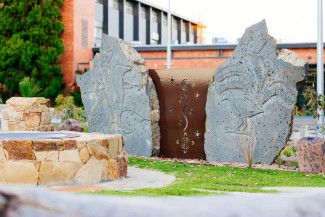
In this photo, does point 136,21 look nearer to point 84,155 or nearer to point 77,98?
point 77,98

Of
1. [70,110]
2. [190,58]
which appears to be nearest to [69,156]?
[70,110]

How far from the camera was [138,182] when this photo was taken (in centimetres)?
1072

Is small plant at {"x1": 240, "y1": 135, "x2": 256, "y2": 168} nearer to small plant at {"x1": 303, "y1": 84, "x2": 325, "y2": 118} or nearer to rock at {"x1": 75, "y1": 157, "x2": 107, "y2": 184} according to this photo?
small plant at {"x1": 303, "y1": 84, "x2": 325, "y2": 118}

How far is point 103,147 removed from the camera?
10711mm

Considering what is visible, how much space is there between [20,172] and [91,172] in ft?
3.68

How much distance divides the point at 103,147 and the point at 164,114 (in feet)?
18.2

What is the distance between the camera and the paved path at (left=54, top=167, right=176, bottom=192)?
983 cm

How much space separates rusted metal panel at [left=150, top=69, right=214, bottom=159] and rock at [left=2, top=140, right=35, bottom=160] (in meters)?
6.45

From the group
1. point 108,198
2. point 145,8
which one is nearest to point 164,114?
point 108,198

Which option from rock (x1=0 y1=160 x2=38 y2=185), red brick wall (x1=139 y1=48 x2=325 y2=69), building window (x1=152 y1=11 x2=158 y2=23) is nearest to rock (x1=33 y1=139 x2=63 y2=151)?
rock (x1=0 y1=160 x2=38 y2=185)

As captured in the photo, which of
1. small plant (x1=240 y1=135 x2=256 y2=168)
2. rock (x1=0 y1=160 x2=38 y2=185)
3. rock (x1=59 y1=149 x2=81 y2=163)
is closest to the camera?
rock (x1=0 y1=160 x2=38 y2=185)

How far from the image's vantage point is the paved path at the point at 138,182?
983 cm

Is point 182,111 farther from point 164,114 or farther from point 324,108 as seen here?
point 324,108

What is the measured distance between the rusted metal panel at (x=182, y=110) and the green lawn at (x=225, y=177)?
5.58 feet
